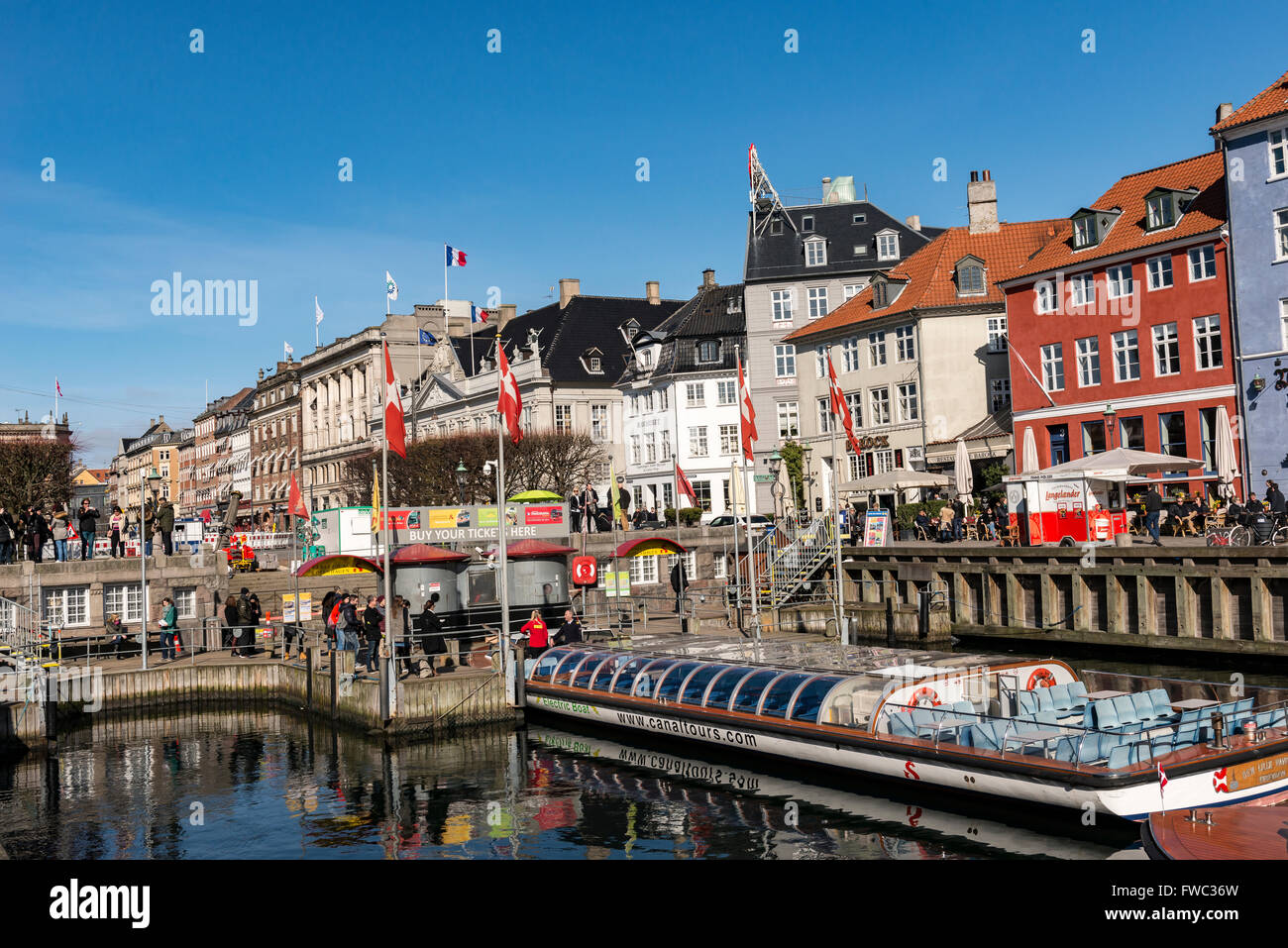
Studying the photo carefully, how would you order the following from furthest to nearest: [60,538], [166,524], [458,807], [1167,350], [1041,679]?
[1167,350] < [166,524] < [60,538] < [458,807] < [1041,679]

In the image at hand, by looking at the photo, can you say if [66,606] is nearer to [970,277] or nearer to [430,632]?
[430,632]

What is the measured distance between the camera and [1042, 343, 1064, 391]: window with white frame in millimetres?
50219

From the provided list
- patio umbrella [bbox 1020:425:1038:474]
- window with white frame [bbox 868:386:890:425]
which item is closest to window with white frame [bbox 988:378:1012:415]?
window with white frame [bbox 868:386:890:425]

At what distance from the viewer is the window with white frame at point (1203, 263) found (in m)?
43.5

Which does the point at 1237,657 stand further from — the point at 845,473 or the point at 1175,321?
the point at 845,473

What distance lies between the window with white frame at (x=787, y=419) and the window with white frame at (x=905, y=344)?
10.9 metres

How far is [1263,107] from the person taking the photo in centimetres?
4184

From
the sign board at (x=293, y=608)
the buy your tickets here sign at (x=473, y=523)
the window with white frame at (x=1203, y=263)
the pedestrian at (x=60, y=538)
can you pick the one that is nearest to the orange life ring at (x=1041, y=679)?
the buy your tickets here sign at (x=473, y=523)

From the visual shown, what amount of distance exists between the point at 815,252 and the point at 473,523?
3964 centimetres

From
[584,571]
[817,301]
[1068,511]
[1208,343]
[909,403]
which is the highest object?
[817,301]

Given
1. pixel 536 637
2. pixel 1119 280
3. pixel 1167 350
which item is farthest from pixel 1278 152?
pixel 536 637

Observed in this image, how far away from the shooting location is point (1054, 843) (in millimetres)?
16828
